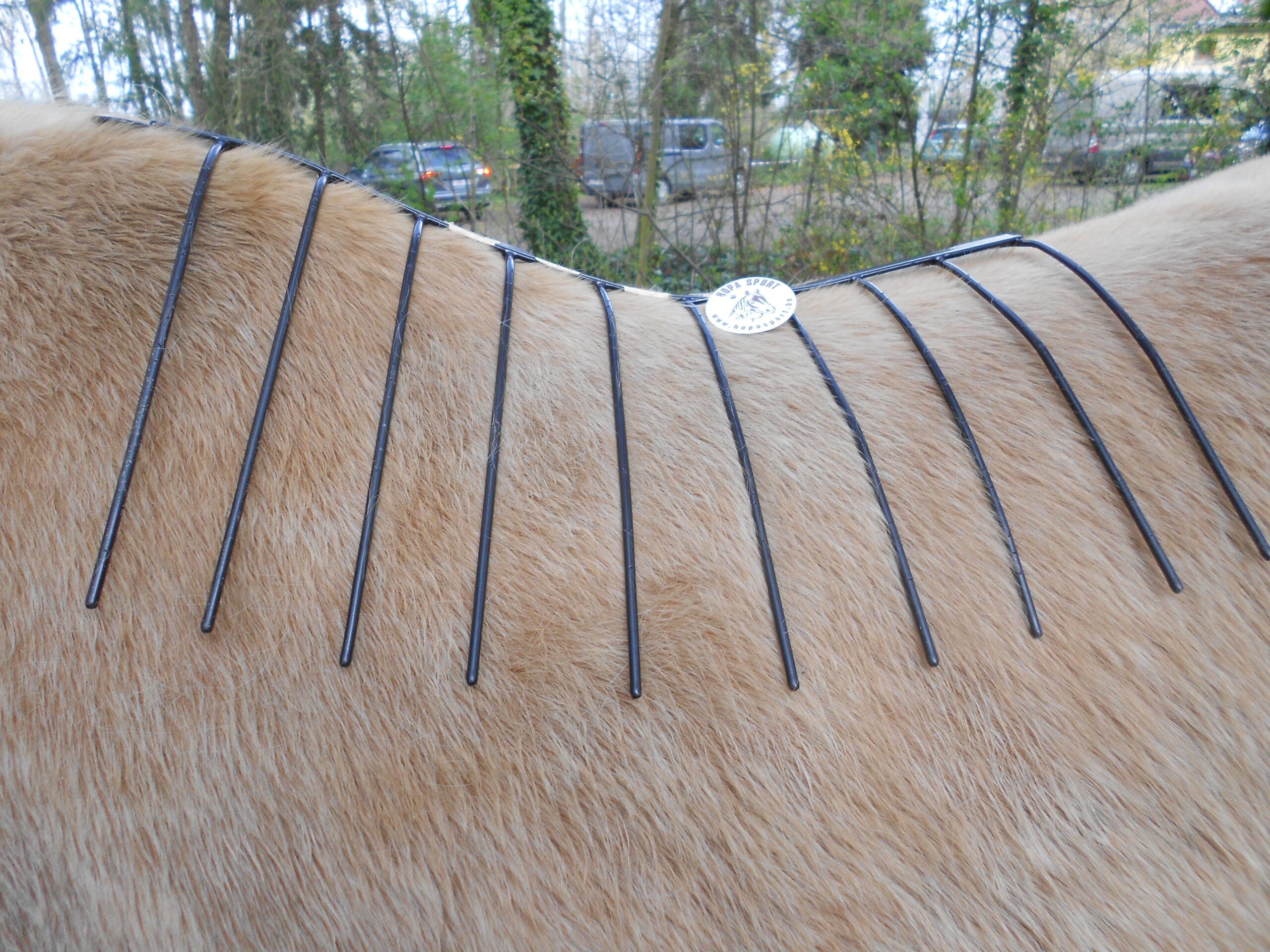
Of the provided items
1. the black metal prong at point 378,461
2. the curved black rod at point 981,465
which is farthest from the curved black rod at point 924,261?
the black metal prong at point 378,461

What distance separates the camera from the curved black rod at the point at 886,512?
1145 millimetres

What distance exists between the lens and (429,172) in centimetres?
618

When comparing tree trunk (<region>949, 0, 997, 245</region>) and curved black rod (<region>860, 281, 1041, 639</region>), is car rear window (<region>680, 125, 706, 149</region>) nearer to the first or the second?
tree trunk (<region>949, 0, 997, 245</region>)

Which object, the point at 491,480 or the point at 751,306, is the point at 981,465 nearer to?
the point at 751,306

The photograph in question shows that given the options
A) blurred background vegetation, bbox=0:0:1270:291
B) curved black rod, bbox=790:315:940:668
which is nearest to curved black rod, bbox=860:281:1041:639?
curved black rod, bbox=790:315:940:668

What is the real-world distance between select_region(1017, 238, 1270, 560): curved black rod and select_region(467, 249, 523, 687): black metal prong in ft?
3.41

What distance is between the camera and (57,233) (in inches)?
44.3

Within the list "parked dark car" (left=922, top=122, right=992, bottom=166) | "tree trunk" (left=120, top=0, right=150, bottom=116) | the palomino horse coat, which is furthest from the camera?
"parked dark car" (left=922, top=122, right=992, bottom=166)

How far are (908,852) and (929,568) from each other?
39cm

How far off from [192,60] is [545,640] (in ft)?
19.8

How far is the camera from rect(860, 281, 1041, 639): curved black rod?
118 cm

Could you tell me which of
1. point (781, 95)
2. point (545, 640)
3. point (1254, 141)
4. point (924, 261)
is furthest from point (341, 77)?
point (1254, 141)

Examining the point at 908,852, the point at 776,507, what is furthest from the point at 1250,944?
the point at 776,507

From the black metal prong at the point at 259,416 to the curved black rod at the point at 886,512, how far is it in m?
0.83
